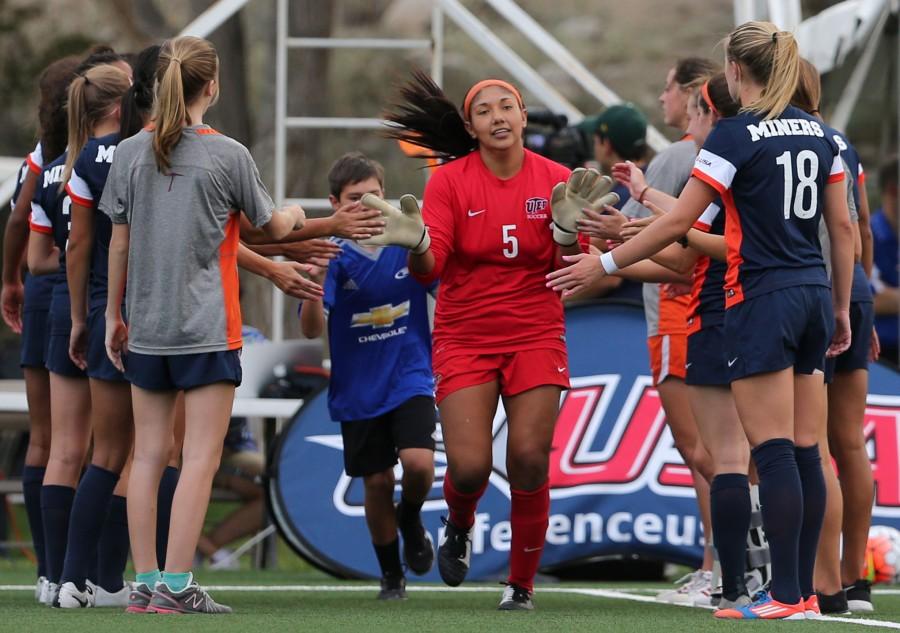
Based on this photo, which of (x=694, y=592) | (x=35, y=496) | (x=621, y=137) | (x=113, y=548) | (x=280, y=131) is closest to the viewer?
(x=113, y=548)

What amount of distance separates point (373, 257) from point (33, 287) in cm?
137

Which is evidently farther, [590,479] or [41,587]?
[590,479]

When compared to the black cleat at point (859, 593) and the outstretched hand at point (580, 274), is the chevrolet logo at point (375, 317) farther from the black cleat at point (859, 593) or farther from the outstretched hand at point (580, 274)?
the black cleat at point (859, 593)

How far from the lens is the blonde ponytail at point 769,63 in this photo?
5500 mm

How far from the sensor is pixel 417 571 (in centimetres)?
721

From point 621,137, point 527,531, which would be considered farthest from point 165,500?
point 621,137

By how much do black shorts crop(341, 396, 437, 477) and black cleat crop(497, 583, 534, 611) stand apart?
2.72 feet

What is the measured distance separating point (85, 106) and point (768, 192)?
2.56 meters

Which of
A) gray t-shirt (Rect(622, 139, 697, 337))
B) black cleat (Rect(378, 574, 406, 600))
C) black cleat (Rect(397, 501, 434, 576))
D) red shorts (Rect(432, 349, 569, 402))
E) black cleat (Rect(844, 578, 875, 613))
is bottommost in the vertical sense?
black cleat (Rect(378, 574, 406, 600))

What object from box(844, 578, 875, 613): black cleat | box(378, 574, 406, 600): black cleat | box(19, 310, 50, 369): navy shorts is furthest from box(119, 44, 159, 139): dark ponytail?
box(844, 578, 875, 613): black cleat

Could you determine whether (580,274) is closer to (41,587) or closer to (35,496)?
(41,587)

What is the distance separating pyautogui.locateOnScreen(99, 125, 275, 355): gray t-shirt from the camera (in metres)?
5.75

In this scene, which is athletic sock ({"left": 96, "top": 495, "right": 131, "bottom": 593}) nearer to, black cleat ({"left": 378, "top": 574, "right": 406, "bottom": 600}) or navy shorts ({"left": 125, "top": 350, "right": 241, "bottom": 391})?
navy shorts ({"left": 125, "top": 350, "right": 241, "bottom": 391})

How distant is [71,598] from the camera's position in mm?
6148
